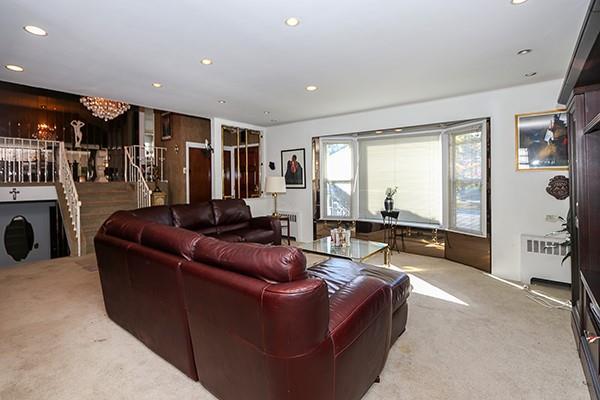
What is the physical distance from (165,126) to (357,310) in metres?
7.44

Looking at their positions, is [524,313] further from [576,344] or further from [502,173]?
[502,173]

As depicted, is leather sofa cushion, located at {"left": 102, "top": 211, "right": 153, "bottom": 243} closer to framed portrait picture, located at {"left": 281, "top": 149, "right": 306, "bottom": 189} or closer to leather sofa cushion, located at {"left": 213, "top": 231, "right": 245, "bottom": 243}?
leather sofa cushion, located at {"left": 213, "top": 231, "right": 245, "bottom": 243}

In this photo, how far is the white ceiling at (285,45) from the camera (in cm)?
209

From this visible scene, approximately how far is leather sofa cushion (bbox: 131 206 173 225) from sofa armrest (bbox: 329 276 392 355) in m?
3.05

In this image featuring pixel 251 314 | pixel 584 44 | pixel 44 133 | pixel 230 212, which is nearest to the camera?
pixel 251 314

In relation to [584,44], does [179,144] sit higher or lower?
higher

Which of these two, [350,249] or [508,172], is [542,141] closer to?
[508,172]

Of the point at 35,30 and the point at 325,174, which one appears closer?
the point at 35,30

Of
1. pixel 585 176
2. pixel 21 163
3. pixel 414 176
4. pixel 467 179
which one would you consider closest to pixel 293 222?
pixel 414 176

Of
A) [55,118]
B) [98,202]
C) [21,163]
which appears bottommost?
[98,202]

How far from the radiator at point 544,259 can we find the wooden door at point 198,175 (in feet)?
20.2

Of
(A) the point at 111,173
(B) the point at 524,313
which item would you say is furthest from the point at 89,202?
(B) the point at 524,313

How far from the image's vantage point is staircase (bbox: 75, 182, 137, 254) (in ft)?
16.8

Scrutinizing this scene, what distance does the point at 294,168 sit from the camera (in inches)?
244
